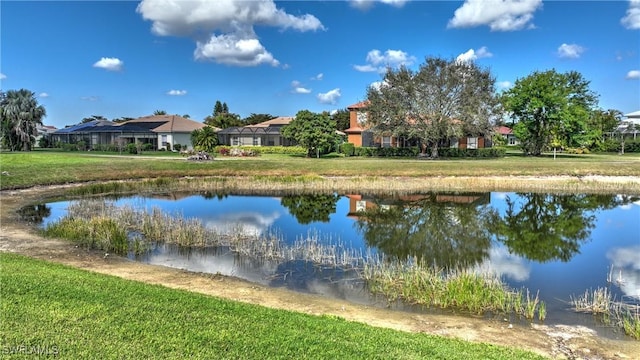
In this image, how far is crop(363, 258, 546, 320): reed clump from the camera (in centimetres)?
859

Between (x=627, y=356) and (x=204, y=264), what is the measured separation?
28.7ft

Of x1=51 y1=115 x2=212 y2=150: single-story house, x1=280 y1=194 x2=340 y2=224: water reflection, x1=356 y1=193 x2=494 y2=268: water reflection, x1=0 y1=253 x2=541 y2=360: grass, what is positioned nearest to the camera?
x1=0 y1=253 x2=541 y2=360: grass

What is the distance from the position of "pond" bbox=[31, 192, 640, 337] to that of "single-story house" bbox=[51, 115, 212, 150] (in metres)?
39.9

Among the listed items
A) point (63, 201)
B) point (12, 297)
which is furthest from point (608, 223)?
point (63, 201)

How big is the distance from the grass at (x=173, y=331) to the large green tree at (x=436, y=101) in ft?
136

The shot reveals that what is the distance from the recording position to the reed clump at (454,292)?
8.59 m

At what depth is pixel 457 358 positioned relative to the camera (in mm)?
5418

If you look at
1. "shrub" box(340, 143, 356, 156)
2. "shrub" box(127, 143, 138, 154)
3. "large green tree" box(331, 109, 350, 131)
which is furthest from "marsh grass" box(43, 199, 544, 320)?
"large green tree" box(331, 109, 350, 131)

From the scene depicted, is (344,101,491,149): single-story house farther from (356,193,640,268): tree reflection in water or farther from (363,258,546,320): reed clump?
(363,258,546,320): reed clump

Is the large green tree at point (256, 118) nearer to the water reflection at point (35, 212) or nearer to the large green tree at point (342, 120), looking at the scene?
the large green tree at point (342, 120)

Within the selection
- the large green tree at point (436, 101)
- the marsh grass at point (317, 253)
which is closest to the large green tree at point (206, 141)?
the large green tree at point (436, 101)

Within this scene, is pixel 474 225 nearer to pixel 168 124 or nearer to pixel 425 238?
pixel 425 238

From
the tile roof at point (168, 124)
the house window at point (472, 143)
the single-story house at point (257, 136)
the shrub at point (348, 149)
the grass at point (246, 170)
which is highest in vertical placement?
the tile roof at point (168, 124)

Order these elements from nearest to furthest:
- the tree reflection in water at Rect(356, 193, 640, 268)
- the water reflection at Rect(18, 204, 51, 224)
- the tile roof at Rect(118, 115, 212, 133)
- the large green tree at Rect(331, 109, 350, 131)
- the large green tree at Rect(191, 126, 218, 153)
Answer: the tree reflection in water at Rect(356, 193, 640, 268), the water reflection at Rect(18, 204, 51, 224), the large green tree at Rect(191, 126, 218, 153), the tile roof at Rect(118, 115, 212, 133), the large green tree at Rect(331, 109, 350, 131)
